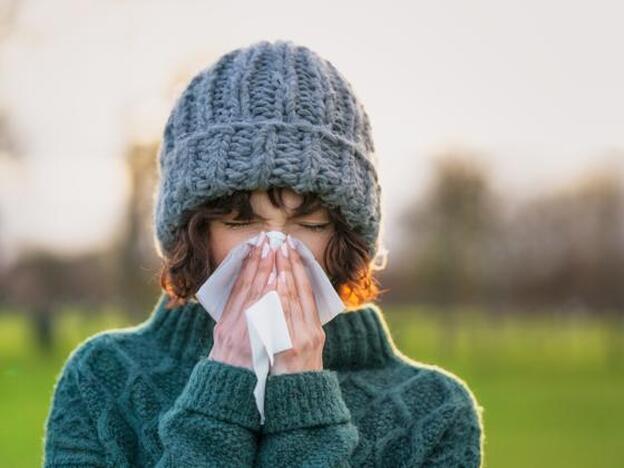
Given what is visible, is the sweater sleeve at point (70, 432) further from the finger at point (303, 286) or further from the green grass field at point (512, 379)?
the green grass field at point (512, 379)

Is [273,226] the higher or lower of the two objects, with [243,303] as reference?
higher

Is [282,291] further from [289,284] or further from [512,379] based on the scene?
[512,379]

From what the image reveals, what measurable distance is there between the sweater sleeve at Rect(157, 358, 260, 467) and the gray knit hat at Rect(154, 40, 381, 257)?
49cm

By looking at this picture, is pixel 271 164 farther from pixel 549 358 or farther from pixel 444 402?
pixel 549 358

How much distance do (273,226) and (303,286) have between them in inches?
7.7

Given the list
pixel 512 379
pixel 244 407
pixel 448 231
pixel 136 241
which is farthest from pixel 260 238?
pixel 512 379

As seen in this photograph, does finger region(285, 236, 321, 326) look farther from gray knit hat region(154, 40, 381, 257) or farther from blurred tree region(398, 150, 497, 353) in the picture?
blurred tree region(398, 150, 497, 353)

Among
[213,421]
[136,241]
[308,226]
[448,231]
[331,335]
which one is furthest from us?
[448,231]

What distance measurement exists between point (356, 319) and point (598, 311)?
3059cm

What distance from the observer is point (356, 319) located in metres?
3.39

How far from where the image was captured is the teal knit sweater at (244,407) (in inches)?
114

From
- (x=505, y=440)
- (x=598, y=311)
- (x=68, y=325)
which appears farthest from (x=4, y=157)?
(x=598, y=311)

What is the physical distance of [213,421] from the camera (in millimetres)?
2900

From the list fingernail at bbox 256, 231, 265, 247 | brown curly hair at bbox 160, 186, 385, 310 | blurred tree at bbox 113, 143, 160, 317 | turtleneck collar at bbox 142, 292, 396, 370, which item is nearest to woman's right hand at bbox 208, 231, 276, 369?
fingernail at bbox 256, 231, 265, 247
